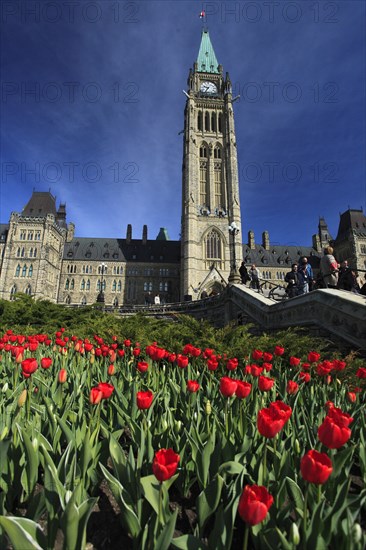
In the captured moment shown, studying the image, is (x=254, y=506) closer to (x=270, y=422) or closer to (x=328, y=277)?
(x=270, y=422)

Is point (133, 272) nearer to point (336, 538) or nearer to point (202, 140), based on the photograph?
point (202, 140)

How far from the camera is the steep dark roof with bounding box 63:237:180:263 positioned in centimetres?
5609

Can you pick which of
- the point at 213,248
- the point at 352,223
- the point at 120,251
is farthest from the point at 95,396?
the point at 352,223

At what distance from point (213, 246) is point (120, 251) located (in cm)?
2102

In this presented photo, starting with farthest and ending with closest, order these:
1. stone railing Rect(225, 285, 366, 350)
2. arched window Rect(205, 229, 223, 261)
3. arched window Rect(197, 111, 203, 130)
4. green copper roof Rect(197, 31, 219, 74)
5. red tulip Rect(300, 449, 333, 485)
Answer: green copper roof Rect(197, 31, 219, 74) < arched window Rect(197, 111, 203, 130) < arched window Rect(205, 229, 223, 261) < stone railing Rect(225, 285, 366, 350) < red tulip Rect(300, 449, 333, 485)

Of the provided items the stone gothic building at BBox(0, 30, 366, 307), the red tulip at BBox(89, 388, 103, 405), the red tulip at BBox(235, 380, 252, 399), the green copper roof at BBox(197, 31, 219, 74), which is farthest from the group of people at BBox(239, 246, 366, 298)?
the green copper roof at BBox(197, 31, 219, 74)

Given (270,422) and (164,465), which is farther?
(270,422)

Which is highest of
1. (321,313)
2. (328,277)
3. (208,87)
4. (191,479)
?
(208,87)

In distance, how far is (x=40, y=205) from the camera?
5300 cm

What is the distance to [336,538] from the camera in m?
1.23

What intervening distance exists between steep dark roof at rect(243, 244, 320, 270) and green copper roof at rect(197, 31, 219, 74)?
109 feet

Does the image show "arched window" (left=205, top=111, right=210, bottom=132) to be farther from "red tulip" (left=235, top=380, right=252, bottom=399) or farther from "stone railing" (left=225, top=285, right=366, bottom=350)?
"red tulip" (left=235, top=380, right=252, bottom=399)

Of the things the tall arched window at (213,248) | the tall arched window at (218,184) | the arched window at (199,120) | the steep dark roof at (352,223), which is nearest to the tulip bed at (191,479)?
the tall arched window at (213,248)

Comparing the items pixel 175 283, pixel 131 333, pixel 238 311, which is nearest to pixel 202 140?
pixel 175 283
